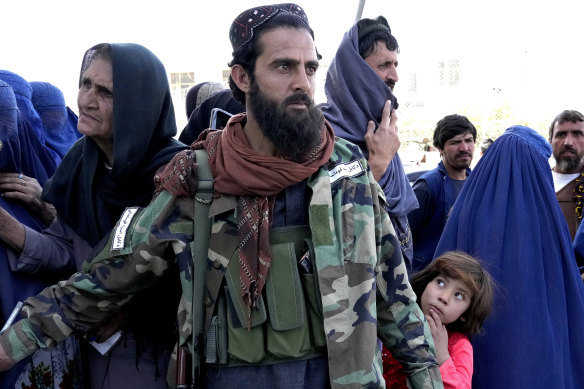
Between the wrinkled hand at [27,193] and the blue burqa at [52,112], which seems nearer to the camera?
the wrinkled hand at [27,193]

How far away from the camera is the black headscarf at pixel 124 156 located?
6.61 ft

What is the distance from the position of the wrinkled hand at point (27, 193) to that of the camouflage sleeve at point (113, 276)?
1.93 feet

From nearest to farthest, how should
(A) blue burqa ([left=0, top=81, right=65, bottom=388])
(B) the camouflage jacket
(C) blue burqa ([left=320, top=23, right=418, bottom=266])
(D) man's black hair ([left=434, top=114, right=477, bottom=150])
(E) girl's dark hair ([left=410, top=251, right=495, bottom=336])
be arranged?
(B) the camouflage jacket < (A) blue burqa ([left=0, top=81, right=65, bottom=388]) < (E) girl's dark hair ([left=410, top=251, right=495, bottom=336]) < (C) blue burqa ([left=320, top=23, right=418, bottom=266]) < (D) man's black hair ([left=434, top=114, right=477, bottom=150])

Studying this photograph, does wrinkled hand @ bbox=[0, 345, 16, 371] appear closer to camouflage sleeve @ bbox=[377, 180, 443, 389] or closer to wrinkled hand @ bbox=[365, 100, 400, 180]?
camouflage sleeve @ bbox=[377, 180, 443, 389]

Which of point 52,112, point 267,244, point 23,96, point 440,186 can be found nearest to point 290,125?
point 267,244

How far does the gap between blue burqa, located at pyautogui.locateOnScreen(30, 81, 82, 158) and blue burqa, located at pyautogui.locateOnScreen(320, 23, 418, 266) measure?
1.39 meters

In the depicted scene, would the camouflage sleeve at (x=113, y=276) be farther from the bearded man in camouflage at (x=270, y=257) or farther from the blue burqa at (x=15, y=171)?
the blue burqa at (x=15, y=171)

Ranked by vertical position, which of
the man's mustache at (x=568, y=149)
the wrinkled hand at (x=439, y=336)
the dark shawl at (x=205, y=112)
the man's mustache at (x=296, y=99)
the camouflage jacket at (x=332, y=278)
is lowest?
the wrinkled hand at (x=439, y=336)

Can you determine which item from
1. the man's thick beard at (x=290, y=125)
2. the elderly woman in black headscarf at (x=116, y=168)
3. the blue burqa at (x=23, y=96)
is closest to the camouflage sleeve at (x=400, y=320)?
the man's thick beard at (x=290, y=125)

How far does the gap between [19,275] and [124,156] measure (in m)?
0.61

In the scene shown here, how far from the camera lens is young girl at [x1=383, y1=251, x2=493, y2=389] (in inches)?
92.3

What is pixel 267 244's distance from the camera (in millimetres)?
1649

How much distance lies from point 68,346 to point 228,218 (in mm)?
971

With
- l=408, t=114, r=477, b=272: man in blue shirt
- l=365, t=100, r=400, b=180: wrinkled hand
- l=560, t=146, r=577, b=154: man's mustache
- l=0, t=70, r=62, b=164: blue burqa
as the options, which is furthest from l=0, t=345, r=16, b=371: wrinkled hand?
l=560, t=146, r=577, b=154: man's mustache
